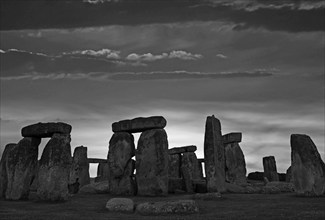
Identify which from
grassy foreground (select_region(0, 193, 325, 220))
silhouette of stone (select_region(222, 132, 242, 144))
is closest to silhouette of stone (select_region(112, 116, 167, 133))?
grassy foreground (select_region(0, 193, 325, 220))

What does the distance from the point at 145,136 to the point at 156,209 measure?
9.03 meters

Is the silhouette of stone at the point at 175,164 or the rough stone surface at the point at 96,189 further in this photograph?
the silhouette of stone at the point at 175,164

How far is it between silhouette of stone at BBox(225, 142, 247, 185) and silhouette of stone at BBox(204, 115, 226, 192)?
7195 millimetres

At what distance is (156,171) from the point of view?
70.3ft

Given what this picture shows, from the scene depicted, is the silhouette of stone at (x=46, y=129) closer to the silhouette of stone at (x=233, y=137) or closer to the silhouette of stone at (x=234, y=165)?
the silhouette of stone at (x=234, y=165)

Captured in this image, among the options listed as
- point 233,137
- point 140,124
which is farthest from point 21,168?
point 233,137

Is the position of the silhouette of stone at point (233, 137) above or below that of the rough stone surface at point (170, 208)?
above

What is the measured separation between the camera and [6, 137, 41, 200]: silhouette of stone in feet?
63.1

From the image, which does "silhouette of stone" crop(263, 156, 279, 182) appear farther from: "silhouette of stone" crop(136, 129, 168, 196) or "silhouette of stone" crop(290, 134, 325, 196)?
"silhouette of stone" crop(290, 134, 325, 196)

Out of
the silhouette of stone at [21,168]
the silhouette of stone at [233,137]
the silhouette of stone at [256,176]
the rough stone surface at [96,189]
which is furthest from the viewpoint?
the silhouette of stone at [256,176]

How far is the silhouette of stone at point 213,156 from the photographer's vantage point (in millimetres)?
21578

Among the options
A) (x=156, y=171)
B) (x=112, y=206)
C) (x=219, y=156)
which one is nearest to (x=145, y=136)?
(x=156, y=171)

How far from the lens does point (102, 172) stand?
37.6 m

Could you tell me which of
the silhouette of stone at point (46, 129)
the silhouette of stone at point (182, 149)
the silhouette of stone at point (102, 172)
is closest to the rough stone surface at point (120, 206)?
the silhouette of stone at point (46, 129)
